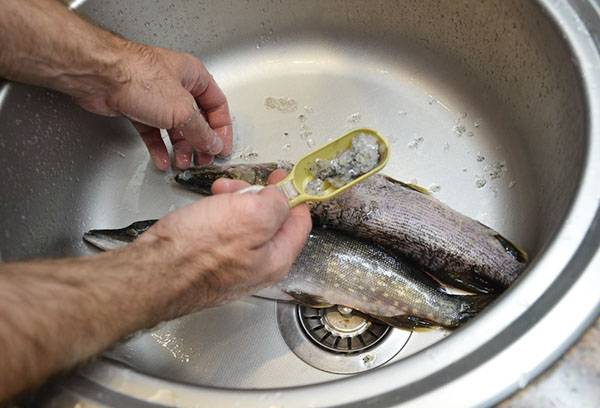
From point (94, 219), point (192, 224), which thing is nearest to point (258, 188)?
point (192, 224)

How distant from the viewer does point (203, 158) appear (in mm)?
1473

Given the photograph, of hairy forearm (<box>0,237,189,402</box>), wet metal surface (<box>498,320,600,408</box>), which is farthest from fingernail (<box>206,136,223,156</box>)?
wet metal surface (<box>498,320,600,408</box>)

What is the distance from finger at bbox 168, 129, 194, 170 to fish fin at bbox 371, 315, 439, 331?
2.12 ft

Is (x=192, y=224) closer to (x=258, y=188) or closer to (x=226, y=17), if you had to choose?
(x=258, y=188)

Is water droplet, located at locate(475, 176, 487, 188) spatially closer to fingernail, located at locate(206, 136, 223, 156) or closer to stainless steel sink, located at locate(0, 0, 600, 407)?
stainless steel sink, located at locate(0, 0, 600, 407)

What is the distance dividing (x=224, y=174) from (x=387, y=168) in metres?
0.42

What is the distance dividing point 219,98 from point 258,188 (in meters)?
0.55

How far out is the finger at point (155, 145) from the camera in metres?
1.42

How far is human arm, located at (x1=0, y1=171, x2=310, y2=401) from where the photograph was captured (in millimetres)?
701

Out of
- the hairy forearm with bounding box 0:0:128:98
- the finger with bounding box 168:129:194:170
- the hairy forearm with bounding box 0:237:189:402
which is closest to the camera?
the hairy forearm with bounding box 0:237:189:402

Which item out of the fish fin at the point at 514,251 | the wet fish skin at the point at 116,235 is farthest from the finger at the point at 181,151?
the fish fin at the point at 514,251

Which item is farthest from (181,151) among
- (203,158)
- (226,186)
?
(226,186)

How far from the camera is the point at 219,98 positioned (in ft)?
4.77

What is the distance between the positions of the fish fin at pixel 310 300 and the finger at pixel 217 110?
46cm
